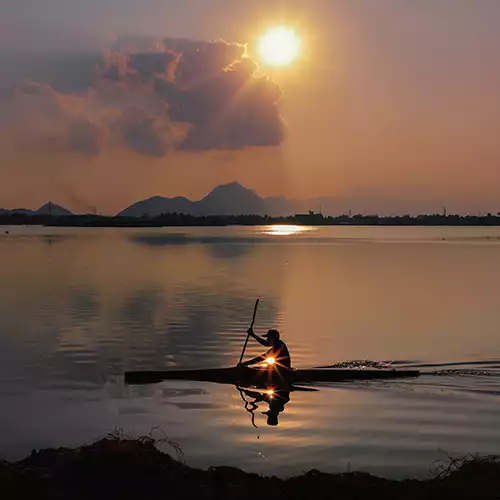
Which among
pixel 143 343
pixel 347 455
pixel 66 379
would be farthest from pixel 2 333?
pixel 347 455

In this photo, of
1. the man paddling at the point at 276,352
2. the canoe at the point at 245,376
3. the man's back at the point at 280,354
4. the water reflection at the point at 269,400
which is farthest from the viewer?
the canoe at the point at 245,376

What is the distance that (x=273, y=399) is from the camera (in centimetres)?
2081

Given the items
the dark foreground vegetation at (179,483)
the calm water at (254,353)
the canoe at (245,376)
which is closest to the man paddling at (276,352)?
the canoe at (245,376)

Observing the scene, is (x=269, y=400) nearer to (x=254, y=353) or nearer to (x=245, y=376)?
(x=245, y=376)

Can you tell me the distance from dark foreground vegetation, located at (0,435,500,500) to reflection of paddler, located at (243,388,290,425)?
6.49 meters

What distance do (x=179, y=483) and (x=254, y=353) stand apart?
17.0m

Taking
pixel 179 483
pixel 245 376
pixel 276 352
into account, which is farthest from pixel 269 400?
pixel 179 483

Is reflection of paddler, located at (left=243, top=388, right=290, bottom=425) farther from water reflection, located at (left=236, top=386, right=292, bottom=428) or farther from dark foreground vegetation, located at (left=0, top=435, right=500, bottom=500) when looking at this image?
dark foreground vegetation, located at (left=0, top=435, right=500, bottom=500)

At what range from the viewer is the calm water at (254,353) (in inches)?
645

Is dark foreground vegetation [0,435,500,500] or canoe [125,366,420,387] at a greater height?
dark foreground vegetation [0,435,500,500]

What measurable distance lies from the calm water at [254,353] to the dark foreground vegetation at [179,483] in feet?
7.84

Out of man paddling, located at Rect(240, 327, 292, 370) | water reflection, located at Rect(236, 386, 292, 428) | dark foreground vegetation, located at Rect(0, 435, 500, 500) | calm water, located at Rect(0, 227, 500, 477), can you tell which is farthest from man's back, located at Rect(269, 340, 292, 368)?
dark foreground vegetation, located at Rect(0, 435, 500, 500)

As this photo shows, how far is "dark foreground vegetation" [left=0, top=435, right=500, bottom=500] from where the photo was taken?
1102 cm

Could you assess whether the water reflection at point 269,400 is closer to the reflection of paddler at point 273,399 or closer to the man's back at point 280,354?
the reflection of paddler at point 273,399
